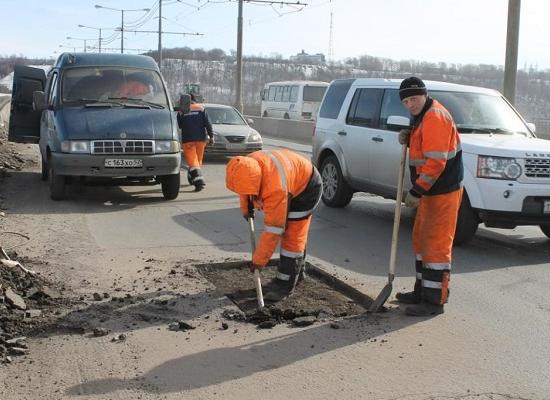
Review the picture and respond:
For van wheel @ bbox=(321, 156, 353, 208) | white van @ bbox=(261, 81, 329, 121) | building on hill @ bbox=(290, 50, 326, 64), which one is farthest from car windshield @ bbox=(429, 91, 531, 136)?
building on hill @ bbox=(290, 50, 326, 64)

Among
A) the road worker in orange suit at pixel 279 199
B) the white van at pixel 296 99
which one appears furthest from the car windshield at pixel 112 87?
the white van at pixel 296 99

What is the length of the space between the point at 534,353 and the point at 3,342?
141 inches

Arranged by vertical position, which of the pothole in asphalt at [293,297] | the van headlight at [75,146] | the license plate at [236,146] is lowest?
the pothole in asphalt at [293,297]

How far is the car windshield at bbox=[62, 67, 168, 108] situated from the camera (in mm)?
10438

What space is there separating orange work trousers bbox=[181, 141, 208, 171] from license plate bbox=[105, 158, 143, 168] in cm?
191

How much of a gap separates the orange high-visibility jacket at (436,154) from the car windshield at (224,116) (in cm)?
1299

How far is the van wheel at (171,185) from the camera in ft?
34.9

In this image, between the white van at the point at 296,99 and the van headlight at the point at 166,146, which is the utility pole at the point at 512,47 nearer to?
the van headlight at the point at 166,146

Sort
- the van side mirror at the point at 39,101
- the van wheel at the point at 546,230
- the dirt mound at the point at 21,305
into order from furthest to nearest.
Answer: the van side mirror at the point at 39,101 < the van wheel at the point at 546,230 < the dirt mound at the point at 21,305

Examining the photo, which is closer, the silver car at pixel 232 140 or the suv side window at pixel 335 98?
the suv side window at pixel 335 98

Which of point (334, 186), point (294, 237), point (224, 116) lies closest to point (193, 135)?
point (334, 186)

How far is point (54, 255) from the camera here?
6.85m

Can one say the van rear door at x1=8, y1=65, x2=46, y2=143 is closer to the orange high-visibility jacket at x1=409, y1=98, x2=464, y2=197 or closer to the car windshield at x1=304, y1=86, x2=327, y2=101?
the orange high-visibility jacket at x1=409, y1=98, x2=464, y2=197

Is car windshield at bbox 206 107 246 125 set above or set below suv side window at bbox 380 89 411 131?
below
